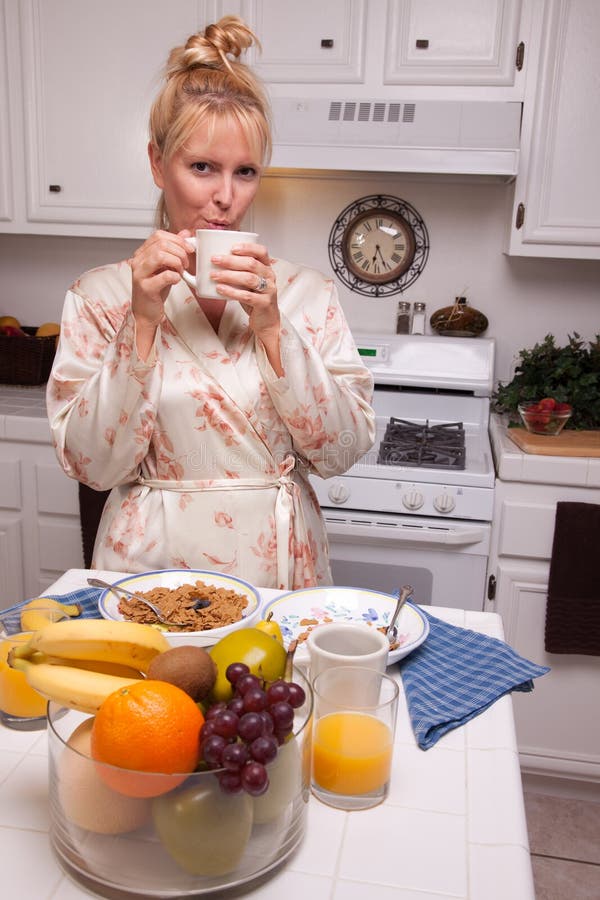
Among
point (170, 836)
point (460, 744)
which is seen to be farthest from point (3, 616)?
point (460, 744)

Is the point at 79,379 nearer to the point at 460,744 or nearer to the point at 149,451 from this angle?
the point at 149,451

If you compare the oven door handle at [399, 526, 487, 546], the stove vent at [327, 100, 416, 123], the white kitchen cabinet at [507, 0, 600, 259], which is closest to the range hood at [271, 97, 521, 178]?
the stove vent at [327, 100, 416, 123]

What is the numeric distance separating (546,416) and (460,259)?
785mm

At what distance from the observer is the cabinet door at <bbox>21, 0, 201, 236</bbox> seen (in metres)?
2.46

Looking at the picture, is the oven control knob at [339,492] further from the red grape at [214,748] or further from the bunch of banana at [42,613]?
the red grape at [214,748]

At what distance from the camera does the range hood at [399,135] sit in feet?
7.44

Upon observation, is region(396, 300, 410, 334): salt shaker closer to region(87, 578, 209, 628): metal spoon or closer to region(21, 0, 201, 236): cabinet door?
region(21, 0, 201, 236): cabinet door

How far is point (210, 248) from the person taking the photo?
104 centimetres

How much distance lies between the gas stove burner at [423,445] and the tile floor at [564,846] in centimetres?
99

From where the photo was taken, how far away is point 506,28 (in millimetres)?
2273

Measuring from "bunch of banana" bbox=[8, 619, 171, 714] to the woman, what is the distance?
1.84 feet

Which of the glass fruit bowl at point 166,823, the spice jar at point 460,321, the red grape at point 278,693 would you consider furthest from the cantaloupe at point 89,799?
the spice jar at point 460,321

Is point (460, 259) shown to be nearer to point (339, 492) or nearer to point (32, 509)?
point (339, 492)

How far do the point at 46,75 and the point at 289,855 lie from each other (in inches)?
101
